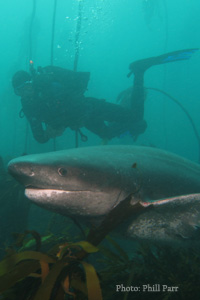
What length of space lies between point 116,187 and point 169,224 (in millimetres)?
901

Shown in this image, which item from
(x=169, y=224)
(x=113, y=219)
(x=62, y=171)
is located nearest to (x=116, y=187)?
(x=113, y=219)

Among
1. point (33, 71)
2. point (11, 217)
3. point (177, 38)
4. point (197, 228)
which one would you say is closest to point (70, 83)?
point (33, 71)

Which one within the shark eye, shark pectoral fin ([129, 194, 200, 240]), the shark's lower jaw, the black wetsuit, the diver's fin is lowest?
shark pectoral fin ([129, 194, 200, 240])

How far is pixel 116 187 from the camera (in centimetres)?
188

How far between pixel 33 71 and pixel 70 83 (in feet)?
5.20

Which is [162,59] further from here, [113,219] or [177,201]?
[113,219]

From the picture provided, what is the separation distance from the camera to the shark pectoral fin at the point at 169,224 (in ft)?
6.64

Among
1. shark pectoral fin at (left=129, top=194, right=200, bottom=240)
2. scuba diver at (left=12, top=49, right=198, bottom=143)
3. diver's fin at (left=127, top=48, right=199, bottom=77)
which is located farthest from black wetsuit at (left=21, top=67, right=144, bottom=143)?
shark pectoral fin at (left=129, top=194, right=200, bottom=240)

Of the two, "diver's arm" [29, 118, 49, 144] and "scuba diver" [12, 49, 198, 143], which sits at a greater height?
"scuba diver" [12, 49, 198, 143]

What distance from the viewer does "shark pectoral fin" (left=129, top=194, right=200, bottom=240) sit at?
79.7 inches

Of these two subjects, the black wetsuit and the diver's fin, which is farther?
the diver's fin

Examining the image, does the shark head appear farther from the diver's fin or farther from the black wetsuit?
the diver's fin

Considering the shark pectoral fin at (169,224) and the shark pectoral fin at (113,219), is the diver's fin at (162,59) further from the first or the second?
the shark pectoral fin at (113,219)

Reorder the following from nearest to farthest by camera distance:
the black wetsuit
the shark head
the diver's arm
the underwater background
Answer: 1. the shark head
2. the diver's arm
3. the black wetsuit
4. the underwater background
